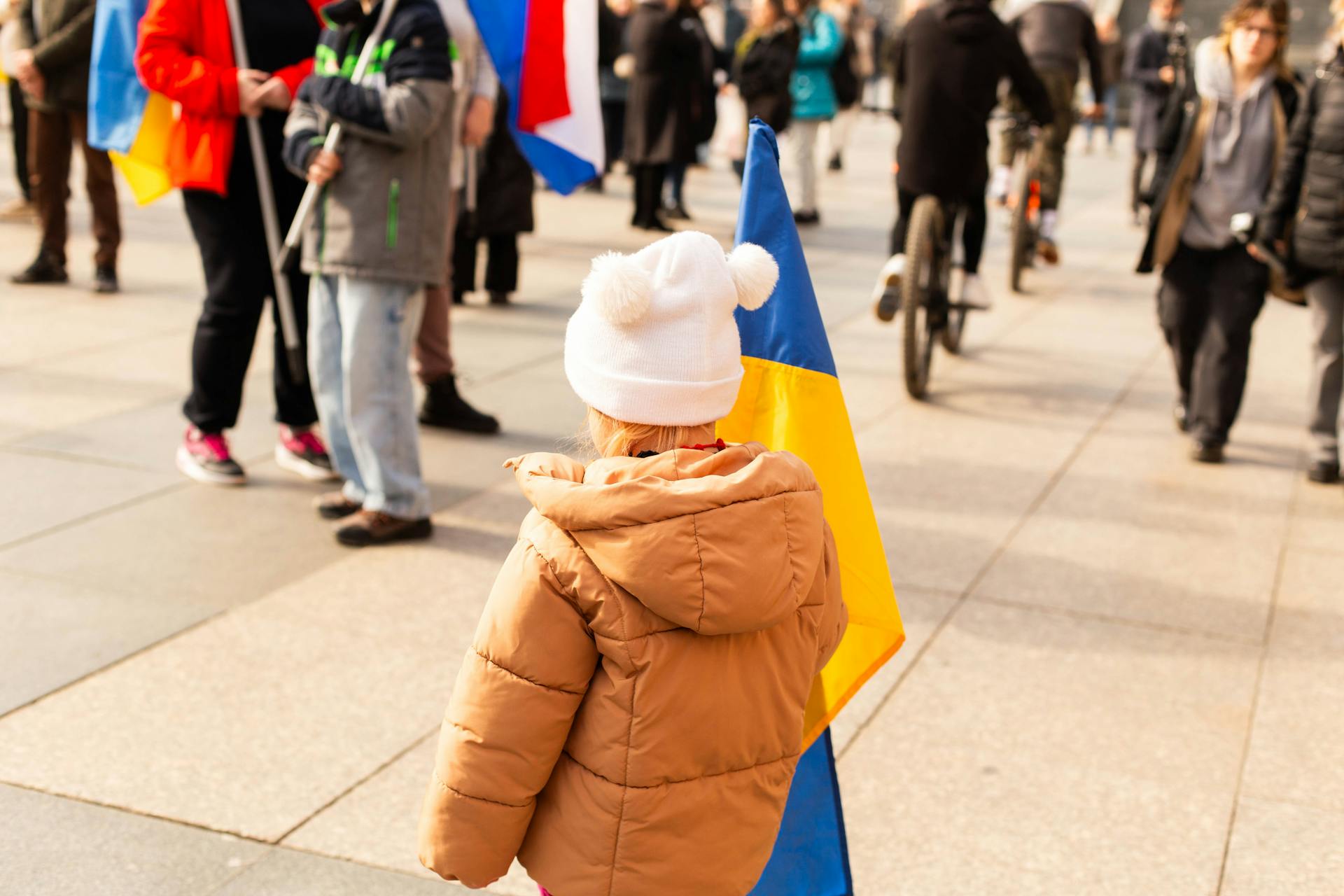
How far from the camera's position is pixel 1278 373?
26.7 feet

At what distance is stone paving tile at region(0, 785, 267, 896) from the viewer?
2951 millimetres

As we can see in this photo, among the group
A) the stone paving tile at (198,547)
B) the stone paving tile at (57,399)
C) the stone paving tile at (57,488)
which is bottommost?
the stone paving tile at (198,547)

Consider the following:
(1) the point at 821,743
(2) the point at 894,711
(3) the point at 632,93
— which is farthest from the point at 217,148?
(3) the point at 632,93

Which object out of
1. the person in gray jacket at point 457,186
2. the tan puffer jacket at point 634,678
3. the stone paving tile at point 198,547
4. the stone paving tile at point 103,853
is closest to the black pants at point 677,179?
the person in gray jacket at point 457,186

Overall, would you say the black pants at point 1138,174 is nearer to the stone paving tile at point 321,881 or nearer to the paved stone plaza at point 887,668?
the paved stone plaza at point 887,668

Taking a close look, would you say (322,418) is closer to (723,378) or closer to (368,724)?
(368,724)

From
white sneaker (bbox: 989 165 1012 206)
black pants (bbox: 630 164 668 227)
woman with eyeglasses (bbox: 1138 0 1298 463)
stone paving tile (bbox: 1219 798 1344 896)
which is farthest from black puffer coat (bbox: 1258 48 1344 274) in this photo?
black pants (bbox: 630 164 668 227)

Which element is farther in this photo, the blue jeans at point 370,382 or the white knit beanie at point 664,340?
the blue jeans at point 370,382

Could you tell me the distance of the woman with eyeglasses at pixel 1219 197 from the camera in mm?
5992

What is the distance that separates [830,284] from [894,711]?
257 inches

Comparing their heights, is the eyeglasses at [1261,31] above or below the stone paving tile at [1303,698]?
above

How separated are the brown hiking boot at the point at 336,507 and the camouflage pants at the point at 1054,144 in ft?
21.4

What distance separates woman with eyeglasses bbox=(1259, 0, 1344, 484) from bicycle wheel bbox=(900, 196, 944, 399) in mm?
1599

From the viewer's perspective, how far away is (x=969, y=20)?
7.16 m
